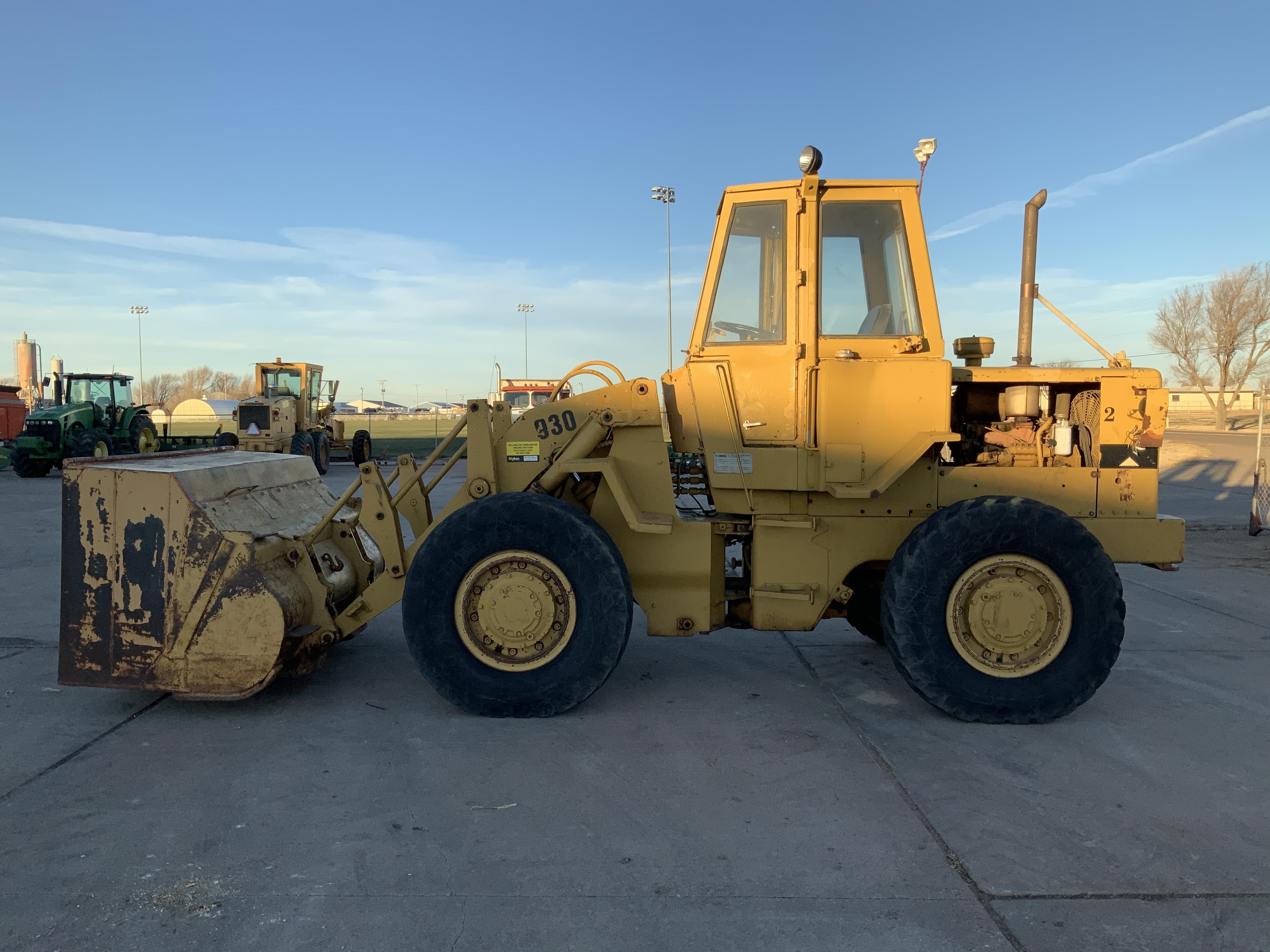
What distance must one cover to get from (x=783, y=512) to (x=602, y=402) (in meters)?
1.20

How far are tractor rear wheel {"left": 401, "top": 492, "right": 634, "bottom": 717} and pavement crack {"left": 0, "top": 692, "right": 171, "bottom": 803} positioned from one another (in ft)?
4.99

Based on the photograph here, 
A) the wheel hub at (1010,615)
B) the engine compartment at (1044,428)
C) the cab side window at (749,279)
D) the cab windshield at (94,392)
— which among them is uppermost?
the cab windshield at (94,392)

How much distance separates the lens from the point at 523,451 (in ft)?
15.6

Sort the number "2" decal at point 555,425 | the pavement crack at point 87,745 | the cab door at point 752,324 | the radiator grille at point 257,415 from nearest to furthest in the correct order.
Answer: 1. the pavement crack at point 87,745
2. the cab door at point 752,324
3. the number "2" decal at point 555,425
4. the radiator grille at point 257,415

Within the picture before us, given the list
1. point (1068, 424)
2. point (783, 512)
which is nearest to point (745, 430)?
point (783, 512)

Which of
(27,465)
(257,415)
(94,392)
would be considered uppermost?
(94,392)

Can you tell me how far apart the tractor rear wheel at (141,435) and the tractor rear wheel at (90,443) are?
814 millimetres

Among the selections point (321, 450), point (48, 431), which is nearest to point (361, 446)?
point (321, 450)

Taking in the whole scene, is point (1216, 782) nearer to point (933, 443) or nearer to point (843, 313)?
point (933, 443)

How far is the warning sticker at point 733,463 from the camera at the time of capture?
15.2 ft

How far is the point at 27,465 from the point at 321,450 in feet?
22.1

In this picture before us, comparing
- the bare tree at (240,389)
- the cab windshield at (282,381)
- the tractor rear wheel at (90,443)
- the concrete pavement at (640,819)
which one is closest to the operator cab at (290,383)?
the cab windshield at (282,381)

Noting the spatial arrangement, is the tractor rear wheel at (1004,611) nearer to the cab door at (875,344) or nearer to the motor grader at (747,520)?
the motor grader at (747,520)

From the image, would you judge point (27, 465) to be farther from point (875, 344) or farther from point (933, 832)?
point (933, 832)
